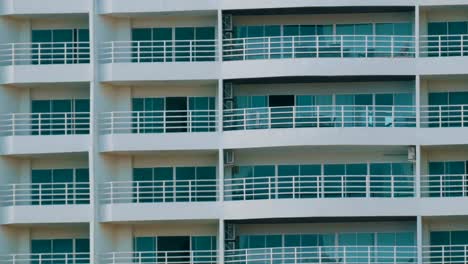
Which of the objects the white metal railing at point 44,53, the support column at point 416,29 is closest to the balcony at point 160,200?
the white metal railing at point 44,53

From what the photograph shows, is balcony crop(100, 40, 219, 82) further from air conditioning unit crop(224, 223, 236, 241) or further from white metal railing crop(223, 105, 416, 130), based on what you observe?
air conditioning unit crop(224, 223, 236, 241)

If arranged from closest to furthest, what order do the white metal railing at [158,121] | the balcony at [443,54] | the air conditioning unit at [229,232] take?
the balcony at [443,54]
the air conditioning unit at [229,232]
the white metal railing at [158,121]

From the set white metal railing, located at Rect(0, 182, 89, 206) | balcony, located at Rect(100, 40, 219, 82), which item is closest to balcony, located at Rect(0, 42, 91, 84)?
balcony, located at Rect(100, 40, 219, 82)

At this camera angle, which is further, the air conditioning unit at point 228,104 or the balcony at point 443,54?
the air conditioning unit at point 228,104

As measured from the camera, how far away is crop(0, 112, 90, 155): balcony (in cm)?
5988

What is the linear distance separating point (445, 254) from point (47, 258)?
33.5 feet

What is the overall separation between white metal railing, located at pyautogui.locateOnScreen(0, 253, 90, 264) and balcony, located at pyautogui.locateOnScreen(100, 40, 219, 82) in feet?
15.2

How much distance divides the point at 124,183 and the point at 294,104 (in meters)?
4.83

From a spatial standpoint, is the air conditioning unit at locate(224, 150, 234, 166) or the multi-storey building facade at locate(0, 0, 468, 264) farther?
the air conditioning unit at locate(224, 150, 234, 166)

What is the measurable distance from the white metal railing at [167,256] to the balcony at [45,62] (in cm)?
459

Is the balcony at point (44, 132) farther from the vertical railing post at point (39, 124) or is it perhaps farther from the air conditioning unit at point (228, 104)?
the air conditioning unit at point (228, 104)

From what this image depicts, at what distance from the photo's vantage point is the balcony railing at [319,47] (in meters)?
60.4

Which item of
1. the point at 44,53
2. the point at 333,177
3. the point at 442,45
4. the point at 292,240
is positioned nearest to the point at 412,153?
the point at 333,177

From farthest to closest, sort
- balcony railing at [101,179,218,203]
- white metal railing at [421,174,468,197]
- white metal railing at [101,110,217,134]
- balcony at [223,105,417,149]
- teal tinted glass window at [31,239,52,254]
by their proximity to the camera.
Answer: teal tinted glass window at [31,239,52,254] → white metal railing at [101,110,217,134] → balcony railing at [101,179,218,203] → white metal railing at [421,174,468,197] → balcony at [223,105,417,149]
